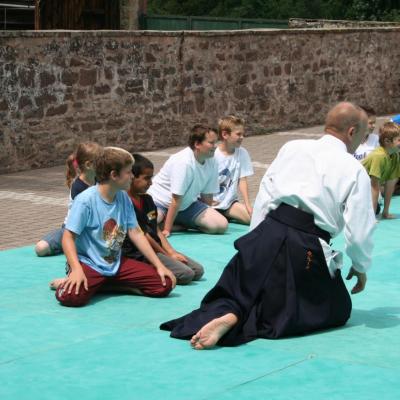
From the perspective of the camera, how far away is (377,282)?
8531 mm

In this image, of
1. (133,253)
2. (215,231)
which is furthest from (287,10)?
(133,253)

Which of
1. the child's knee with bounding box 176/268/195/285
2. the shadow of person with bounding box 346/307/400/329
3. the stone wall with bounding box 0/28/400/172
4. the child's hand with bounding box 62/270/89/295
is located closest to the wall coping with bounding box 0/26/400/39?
the stone wall with bounding box 0/28/400/172

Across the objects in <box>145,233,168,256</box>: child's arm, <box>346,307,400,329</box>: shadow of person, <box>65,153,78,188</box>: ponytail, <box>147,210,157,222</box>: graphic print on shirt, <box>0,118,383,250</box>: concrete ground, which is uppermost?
<box>65,153,78,188</box>: ponytail

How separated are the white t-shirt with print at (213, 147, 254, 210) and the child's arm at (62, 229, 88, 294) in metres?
3.64

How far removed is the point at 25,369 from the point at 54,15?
1777cm

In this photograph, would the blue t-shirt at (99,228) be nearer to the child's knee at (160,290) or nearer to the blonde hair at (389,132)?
the child's knee at (160,290)

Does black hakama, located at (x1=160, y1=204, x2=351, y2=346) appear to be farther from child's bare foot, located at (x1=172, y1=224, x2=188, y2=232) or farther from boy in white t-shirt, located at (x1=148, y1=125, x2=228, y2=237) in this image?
child's bare foot, located at (x1=172, y1=224, x2=188, y2=232)

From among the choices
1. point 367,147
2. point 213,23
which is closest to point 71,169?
point 367,147

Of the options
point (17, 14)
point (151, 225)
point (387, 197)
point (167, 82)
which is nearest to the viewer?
point (151, 225)

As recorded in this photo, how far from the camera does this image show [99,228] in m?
7.69

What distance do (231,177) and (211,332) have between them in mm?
4781

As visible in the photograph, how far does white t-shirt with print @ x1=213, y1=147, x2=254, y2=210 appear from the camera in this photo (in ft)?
36.5

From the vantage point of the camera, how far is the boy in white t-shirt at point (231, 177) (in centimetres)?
1109

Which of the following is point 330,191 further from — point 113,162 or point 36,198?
point 36,198
